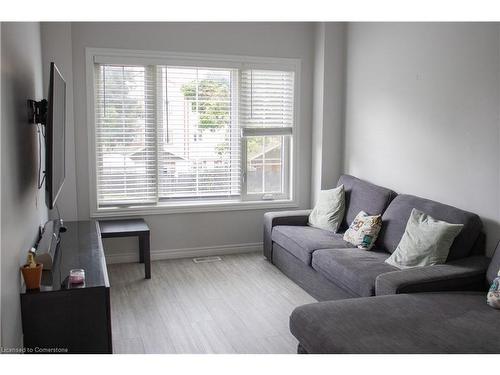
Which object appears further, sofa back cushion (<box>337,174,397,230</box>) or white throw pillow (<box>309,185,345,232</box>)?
white throw pillow (<box>309,185,345,232</box>)

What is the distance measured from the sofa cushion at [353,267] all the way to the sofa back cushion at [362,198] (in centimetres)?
54

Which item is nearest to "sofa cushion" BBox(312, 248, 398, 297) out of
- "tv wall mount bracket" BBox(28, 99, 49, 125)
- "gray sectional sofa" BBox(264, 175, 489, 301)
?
"gray sectional sofa" BBox(264, 175, 489, 301)

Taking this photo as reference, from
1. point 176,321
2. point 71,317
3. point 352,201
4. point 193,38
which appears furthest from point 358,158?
point 71,317

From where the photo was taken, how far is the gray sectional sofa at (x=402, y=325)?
228 cm

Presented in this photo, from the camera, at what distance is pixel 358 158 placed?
4926mm

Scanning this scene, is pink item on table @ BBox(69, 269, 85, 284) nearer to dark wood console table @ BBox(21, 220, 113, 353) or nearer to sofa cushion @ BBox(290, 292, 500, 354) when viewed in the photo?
dark wood console table @ BBox(21, 220, 113, 353)

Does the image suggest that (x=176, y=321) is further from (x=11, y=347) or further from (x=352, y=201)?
(x=352, y=201)

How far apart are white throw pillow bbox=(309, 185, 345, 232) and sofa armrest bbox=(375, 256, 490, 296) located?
140cm

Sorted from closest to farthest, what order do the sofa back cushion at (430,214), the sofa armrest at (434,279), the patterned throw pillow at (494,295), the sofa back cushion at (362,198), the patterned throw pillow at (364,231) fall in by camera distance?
the patterned throw pillow at (494,295), the sofa armrest at (434,279), the sofa back cushion at (430,214), the patterned throw pillow at (364,231), the sofa back cushion at (362,198)

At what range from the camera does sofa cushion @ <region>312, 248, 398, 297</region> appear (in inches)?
127

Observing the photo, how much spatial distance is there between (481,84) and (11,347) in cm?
319

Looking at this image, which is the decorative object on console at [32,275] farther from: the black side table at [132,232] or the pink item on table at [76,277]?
the black side table at [132,232]

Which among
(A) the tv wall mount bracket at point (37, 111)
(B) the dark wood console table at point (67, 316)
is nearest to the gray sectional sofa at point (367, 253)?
(B) the dark wood console table at point (67, 316)
